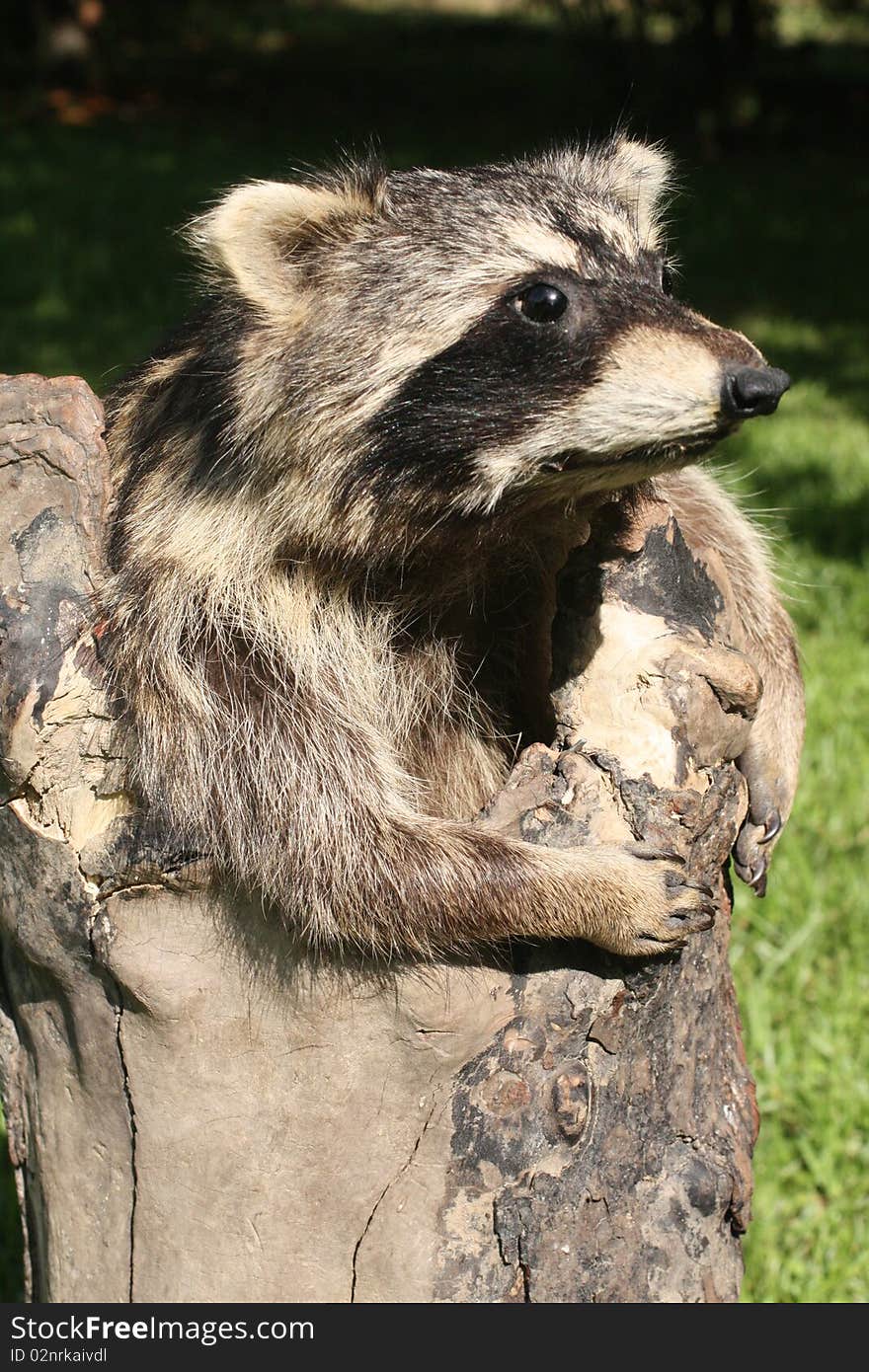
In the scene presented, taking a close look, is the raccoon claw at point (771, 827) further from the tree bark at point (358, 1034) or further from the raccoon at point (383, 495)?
the raccoon at point (383, 495)

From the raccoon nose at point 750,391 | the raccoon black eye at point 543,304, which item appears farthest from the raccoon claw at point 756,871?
the raccoon black eye at point 543,304

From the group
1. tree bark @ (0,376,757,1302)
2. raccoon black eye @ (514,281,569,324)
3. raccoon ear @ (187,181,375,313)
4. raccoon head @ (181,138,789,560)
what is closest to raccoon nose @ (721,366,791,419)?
raccoon head @ (181,138,789,560)

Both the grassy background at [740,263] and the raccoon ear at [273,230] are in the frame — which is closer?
the raccoon ear at [273,230]

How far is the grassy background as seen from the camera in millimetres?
4133

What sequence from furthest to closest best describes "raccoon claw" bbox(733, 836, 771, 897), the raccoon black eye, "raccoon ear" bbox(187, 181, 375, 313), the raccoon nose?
"raccoon claw" bbox(733, 836, 771, 897)
"raccoon ear" bbox(187, 181, 375, 313)
the raccoon black eye
the raccoon nose

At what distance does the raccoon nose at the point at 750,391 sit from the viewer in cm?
247

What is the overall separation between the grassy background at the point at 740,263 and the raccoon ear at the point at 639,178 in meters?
0.18

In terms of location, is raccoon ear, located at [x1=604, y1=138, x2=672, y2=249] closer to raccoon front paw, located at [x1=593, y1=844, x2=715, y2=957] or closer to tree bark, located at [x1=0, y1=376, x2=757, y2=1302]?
tree bark, located at [x1=0, y1=376, x2=757, y2=1302]

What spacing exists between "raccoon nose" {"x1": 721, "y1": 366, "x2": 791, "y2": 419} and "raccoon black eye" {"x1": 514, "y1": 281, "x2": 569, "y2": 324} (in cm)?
37

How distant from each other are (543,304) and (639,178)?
0.71 m

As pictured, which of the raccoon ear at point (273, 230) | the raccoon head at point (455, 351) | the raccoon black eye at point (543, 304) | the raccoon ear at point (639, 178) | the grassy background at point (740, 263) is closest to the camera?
the raccoon head at point (455, 351)

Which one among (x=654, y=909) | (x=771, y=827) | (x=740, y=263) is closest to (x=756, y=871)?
(x=771, y=827)

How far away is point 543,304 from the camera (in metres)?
2.69

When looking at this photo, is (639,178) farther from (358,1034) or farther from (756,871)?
(358,1034)
